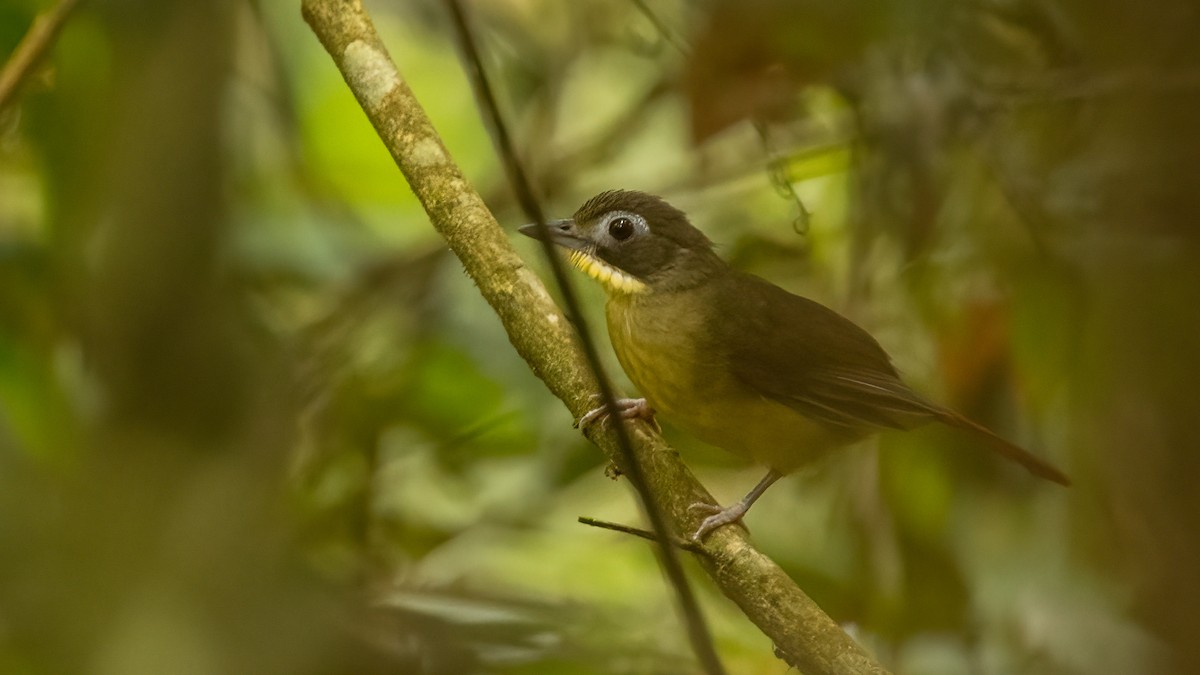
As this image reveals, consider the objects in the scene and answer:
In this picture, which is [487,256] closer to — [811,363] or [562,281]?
[811,363]

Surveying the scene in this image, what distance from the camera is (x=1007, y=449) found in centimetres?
310

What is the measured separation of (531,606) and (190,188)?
3.97 ft

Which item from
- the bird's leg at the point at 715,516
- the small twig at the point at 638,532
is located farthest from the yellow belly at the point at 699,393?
the small twig at the point at 638,532

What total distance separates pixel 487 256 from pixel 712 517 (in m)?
0.77

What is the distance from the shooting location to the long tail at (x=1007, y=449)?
2.95 m

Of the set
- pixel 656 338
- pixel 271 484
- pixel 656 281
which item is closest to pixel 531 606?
pixel 271 484

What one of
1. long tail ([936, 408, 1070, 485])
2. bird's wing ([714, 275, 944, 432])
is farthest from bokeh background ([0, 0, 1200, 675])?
bird's wing ([714, 275, 944, 432])

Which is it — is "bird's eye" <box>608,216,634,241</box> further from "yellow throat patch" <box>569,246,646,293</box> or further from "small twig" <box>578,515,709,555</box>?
"small twig" <box>578,515,709,555</box>

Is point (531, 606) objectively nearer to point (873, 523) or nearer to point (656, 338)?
point (656, 338)

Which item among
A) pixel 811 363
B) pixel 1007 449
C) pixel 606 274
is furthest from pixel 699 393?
pixel 1007 449

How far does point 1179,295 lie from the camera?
2.14 m

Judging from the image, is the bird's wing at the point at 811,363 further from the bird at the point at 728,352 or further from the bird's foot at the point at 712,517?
the bird's foot at the point at 712,517

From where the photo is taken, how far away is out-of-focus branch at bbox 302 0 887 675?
275 cm

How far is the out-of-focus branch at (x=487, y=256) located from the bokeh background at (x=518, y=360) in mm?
323
